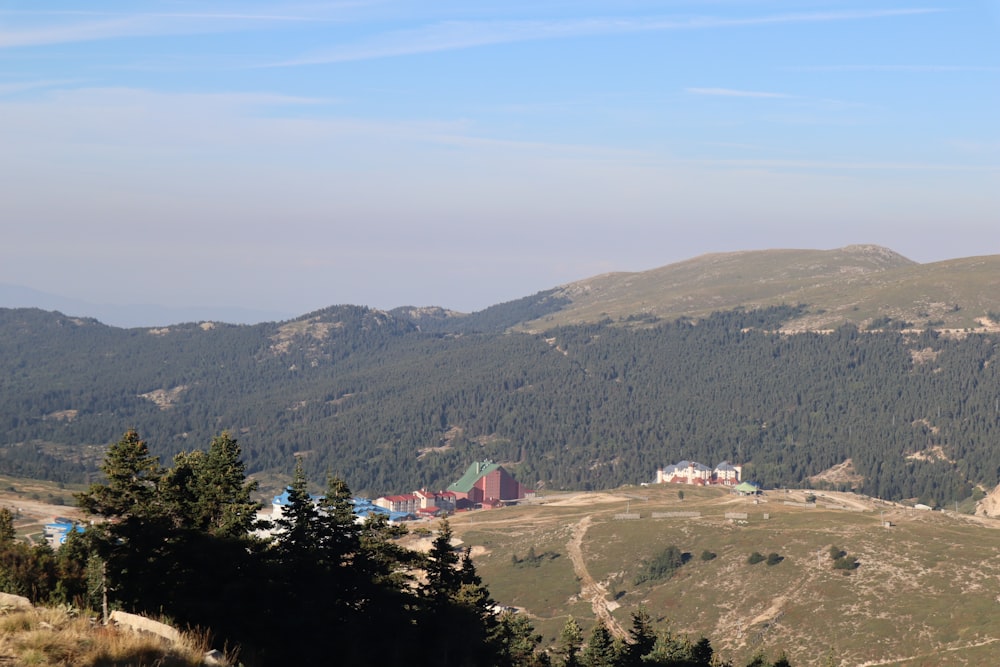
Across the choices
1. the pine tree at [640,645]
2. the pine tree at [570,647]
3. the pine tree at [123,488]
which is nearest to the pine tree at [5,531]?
the pine tree at [123,488]

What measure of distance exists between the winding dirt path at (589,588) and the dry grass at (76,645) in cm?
8046

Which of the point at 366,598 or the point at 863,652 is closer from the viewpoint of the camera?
the point at 366,598

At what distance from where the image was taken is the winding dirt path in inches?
4172

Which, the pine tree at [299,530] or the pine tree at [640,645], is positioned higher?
the pine tree at [299,530]

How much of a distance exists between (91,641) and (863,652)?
80.5 m

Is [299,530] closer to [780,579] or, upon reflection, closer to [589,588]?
[780,579]

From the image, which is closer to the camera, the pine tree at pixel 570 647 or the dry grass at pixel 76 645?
the dry grass at pixel 76 645

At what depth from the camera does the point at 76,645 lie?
19.5 metres

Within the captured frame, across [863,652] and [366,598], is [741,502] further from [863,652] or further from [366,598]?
[366,598]

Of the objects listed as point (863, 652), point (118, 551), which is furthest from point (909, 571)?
point (118, 551)

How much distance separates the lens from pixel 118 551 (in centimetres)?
3791

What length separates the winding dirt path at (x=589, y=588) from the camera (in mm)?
105969

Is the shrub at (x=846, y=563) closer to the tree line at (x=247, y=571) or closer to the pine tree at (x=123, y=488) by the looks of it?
the tree line at (x=247, y=571)

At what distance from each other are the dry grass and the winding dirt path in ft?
264
